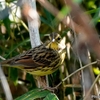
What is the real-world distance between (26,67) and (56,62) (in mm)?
199

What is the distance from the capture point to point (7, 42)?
2375 millimetres

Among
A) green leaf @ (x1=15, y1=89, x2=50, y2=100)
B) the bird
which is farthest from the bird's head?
green leaf @ (x1=15, y1=89, x2=50, y2=100)

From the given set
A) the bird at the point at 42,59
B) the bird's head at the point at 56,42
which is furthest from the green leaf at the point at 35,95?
the bird's head at the point at 56,42

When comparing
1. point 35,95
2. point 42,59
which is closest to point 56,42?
point 42,59

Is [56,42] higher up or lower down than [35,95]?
higher up

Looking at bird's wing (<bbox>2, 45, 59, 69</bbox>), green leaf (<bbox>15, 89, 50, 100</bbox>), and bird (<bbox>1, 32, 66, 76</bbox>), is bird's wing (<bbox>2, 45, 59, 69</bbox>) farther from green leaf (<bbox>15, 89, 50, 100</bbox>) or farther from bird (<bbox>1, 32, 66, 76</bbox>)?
green leaf (<bbox>15, 89, 50, 100</bbox>)

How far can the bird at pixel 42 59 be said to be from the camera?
1847 mm

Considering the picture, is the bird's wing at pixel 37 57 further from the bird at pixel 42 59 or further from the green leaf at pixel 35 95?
the green leaf at pixel 35 95

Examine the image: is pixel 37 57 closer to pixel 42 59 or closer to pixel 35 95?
pixel 42 59

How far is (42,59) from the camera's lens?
1940 mm

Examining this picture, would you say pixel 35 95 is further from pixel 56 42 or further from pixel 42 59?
pixel 56 42

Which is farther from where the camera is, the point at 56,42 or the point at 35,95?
the point at 56,42

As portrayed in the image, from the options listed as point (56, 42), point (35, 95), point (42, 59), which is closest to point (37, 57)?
point (42, 59)

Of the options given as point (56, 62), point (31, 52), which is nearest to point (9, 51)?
point (31, 52)
